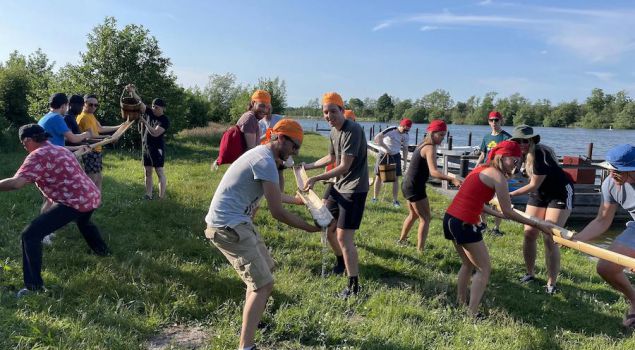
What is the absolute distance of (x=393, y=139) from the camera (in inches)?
398

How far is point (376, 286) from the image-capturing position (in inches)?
192

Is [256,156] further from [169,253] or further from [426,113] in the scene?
[426,113]

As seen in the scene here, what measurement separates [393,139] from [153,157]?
16.9 ft

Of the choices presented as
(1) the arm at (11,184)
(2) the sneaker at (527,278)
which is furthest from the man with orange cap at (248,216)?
(2) the sneaker at (527,278)

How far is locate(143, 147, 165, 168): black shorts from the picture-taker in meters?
7.71

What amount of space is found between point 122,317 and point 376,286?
2.54 m

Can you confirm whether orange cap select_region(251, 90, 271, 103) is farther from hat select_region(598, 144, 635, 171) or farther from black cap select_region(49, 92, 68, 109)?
hat select_region(598, 144, 635, 171)

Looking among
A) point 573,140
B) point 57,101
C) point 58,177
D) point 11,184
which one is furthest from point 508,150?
point 573,140

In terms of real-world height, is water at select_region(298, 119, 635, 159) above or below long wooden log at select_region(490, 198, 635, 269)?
below

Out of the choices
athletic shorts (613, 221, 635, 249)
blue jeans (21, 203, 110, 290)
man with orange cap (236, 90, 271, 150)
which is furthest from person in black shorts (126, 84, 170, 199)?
athletic shorts (613, 221, 635, 249)

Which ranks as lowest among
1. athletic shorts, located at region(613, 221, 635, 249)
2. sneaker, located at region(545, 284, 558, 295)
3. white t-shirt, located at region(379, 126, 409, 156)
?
sneaker, located at region(545, 284, 558, 295)

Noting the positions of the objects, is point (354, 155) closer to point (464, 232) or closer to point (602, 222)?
point (464, 232)

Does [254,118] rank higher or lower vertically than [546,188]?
higher

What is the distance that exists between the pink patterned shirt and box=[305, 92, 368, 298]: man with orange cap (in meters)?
2.24
